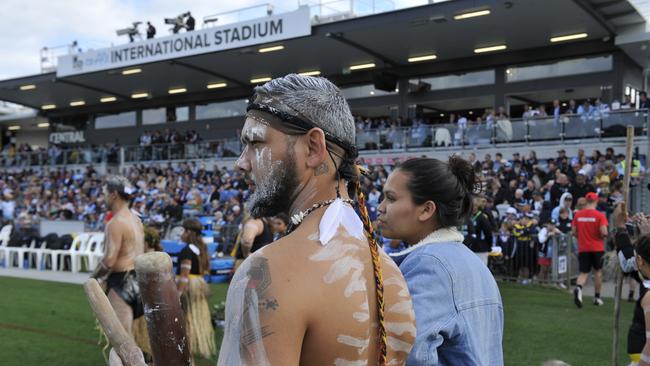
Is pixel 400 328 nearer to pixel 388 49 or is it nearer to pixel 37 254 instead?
pixel 37 254

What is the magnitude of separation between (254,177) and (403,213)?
39.6 inches

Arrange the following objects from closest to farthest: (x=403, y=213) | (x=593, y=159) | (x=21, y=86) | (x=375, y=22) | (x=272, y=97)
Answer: (x=272, y=97), (x=403, y=213), (x=593, y=159), (x=375, y=22), (x=21, y=86)

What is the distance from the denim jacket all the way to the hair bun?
341mm

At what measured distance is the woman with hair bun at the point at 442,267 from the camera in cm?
187

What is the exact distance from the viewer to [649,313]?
11.3 ft

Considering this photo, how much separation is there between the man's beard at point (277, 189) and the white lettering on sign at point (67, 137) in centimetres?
4133

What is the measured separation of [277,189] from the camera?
1480mm

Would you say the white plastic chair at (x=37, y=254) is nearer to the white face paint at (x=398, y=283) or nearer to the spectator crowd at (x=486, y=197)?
the spectator crowd at (x=486, y=197)

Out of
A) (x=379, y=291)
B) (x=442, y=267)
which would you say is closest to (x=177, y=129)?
(x=442, y=267)

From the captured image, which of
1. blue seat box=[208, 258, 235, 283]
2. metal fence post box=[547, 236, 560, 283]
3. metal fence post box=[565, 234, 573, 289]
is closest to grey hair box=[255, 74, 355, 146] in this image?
metal fence post box=[547, 236, 560, 283]

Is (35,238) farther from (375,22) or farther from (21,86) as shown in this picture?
(21,86)

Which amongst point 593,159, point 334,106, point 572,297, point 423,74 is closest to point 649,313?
point 334,106

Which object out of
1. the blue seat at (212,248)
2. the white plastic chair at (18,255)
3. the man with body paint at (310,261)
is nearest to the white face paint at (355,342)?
the man with body paint at (310,261)

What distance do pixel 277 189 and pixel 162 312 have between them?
1.41ft
